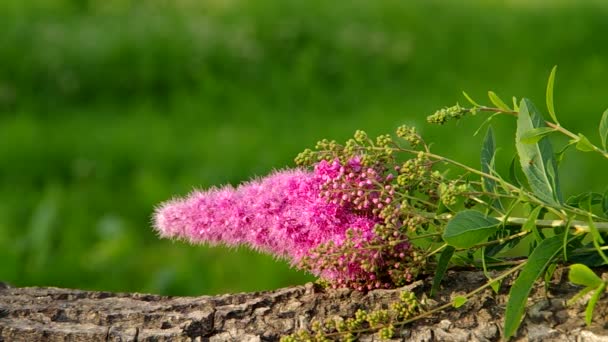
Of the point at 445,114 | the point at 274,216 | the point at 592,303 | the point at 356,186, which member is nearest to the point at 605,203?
the point at 592,303

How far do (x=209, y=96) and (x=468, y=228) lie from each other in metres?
5.30

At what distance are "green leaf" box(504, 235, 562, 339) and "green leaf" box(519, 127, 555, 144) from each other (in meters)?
0.19

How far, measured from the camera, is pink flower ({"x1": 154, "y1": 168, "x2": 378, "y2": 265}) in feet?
5.59

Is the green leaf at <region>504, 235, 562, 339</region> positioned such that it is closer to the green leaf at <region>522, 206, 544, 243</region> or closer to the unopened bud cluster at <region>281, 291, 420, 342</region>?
the green leaf at <region>522, 206, 544, 243</region>

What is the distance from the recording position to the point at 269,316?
1831mm

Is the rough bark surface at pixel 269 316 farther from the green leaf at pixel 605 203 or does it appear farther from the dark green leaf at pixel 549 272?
the green leaf at pixel 605 203

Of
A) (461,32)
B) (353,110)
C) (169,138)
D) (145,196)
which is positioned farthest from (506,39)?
(145,196)

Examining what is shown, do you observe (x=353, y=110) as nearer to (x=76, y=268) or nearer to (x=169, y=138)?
(x=169, y=138)

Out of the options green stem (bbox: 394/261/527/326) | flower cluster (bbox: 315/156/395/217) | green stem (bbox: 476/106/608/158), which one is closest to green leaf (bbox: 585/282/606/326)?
green stem (bbox: 394/261/527/326)

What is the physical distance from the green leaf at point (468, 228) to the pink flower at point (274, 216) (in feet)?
0.51

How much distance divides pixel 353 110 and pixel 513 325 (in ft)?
17.4

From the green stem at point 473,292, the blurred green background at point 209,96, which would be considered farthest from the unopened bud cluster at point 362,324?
the blurred green background at point 209,96

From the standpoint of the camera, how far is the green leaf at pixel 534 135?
5.53 ft

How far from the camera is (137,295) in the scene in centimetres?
201
